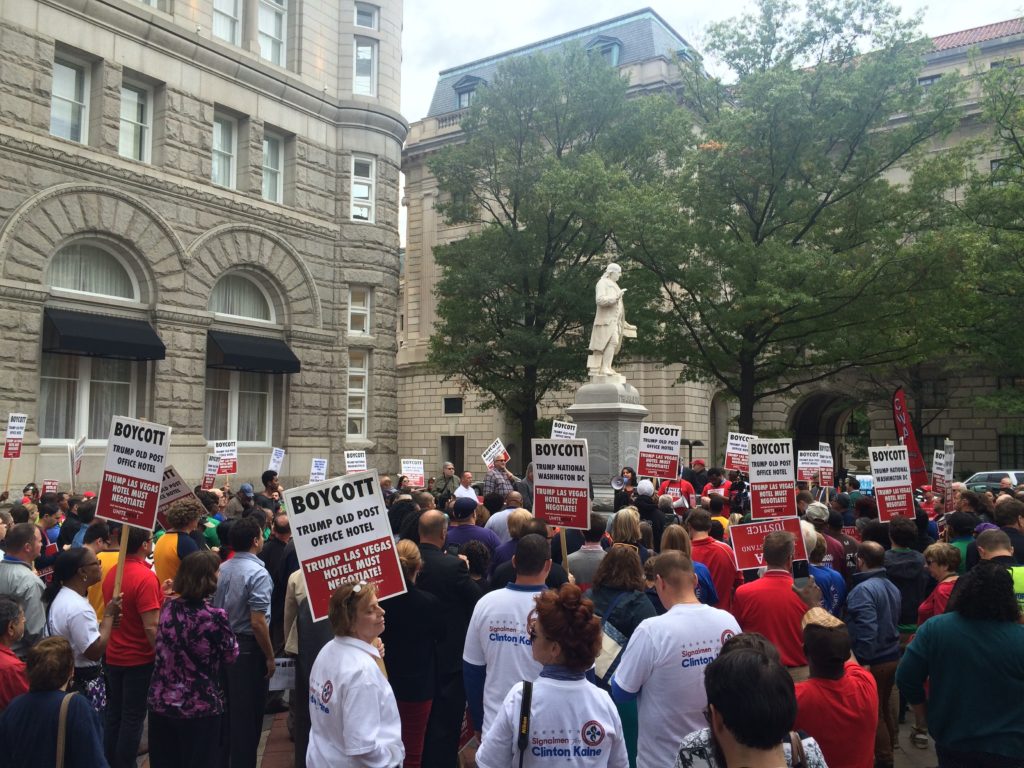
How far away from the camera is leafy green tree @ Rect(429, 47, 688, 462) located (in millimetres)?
26438

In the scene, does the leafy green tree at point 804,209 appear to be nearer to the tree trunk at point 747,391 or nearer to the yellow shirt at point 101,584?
the tree trunk at point 747,391

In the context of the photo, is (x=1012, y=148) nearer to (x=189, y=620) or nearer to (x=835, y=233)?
(x=835, y=233)

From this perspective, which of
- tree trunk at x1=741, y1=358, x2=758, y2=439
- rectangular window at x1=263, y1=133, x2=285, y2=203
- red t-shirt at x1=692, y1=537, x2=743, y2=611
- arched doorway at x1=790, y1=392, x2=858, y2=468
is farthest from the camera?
arched doorway at x1=790, y1=392, x2=858, y2=468

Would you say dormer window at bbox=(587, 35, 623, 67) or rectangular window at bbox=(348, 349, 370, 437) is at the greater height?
dormer window at bbox=(587, 35, 623, 67)

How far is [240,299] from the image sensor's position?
24156 mm

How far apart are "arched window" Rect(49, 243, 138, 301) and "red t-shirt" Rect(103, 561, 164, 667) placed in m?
16.2

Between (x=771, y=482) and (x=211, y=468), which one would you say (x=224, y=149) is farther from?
(x=771, y=482)

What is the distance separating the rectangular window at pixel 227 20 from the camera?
77.6ft

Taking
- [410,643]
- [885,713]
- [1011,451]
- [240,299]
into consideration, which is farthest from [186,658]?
[1011,451]

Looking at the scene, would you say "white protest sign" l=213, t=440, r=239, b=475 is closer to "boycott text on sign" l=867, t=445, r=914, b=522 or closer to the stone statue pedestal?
the stone statue pedestal

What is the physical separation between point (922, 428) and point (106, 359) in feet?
99.4

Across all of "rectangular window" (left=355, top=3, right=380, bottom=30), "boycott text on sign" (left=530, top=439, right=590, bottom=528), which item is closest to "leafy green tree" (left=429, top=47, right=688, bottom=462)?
"rectangular window" (left=355, top=3, right=380, bottom=30)

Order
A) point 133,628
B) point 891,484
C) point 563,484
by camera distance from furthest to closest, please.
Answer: point 891,484, point 563,484, point 133,628

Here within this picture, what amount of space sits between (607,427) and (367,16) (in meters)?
17.6
